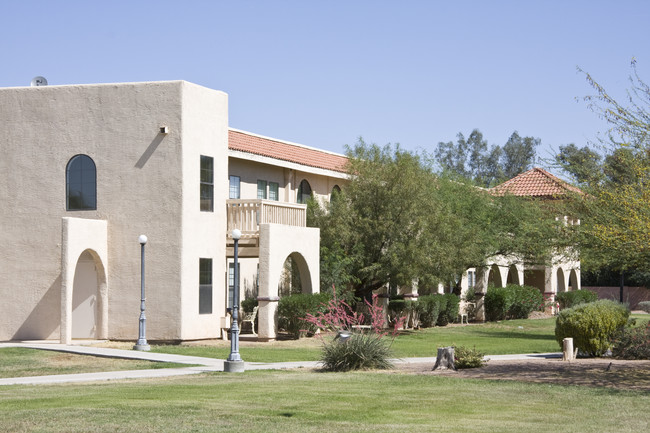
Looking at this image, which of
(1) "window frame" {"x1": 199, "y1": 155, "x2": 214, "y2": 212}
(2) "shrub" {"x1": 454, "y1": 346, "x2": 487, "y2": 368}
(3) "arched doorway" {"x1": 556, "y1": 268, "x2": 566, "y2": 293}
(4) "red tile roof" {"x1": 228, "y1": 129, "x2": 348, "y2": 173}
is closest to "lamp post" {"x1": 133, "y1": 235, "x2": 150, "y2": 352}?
(1) "window frame" {"x1": 199, "y1": 155, "x2": 214, "y2": 212}

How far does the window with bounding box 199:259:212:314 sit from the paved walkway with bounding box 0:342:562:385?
365cm

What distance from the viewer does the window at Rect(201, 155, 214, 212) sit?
28.0 m

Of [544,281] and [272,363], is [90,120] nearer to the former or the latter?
[272,363]

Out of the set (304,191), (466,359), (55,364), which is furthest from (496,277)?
(55,364)

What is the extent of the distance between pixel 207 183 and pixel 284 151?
261 inches

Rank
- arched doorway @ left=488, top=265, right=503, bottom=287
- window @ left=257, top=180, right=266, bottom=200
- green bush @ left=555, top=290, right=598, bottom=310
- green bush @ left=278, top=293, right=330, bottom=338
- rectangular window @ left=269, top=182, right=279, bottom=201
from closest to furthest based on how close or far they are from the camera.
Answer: green bush @ left=278, top=293, right=330, bottom=338, window @ left=257, top=180, right=266, bottom=200, rectangular window @ left=269, top=182, right=279, bottom=201, arched doorway @ left=488, top=265, right=503, bottom=287, green bush @ left=555, top=290, right=598, bottom=310

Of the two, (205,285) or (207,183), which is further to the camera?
(207,183)

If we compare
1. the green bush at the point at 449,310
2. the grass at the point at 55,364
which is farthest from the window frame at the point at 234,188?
the green bush at the point at 449,310

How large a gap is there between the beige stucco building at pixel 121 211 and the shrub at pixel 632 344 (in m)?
A: 10.0

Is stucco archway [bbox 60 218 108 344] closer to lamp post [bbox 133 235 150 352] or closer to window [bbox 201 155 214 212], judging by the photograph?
lamp post [bbox 133 235 150 352]

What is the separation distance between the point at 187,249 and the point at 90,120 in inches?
182

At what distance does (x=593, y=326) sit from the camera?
2255 cm

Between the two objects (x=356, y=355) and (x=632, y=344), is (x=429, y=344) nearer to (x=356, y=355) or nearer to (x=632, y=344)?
(x=632, y=344)

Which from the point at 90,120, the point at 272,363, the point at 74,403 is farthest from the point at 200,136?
the point at 74,403
